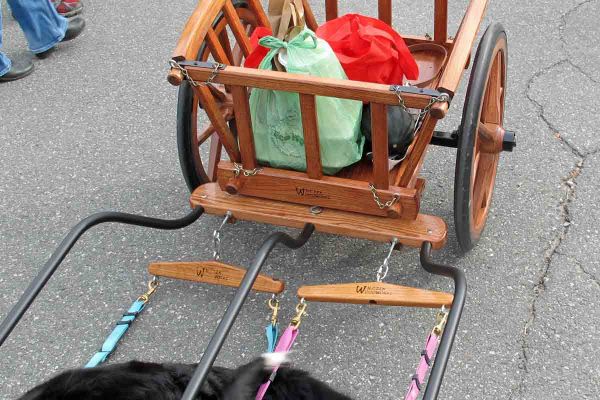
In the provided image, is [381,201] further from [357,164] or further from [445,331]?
[445,331]

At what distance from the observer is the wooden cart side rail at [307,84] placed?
1.74 metres

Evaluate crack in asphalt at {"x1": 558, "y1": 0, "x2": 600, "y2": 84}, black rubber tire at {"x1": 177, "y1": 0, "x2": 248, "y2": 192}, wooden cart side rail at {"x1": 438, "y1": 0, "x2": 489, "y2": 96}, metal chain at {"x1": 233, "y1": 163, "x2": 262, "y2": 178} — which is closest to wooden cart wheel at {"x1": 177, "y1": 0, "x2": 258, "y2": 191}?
black rubber tire at {"x1": 177, "y1": 0, "x2": 248, "y2": 192}

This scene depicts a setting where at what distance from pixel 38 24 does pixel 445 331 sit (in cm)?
312

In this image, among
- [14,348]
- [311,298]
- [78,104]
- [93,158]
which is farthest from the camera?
[78,104]

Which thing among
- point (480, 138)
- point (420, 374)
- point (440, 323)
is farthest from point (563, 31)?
point (420, 374)

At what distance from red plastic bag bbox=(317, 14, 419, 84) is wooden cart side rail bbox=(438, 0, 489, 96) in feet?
0.74

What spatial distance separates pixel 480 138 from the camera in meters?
2.30

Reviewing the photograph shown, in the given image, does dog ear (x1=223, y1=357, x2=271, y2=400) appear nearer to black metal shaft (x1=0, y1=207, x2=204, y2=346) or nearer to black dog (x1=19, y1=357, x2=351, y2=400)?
black dog (x1=19, y1=357, x2=351, y2=400)

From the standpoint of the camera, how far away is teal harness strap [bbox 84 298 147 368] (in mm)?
2145

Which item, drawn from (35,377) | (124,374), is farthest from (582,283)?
(35,377)

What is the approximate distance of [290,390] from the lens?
5.27 ft

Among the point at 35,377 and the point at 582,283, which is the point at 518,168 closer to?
the point at 582,283

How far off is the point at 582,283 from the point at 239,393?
4.90ft

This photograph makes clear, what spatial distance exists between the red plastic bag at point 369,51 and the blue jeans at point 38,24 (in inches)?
86.3
